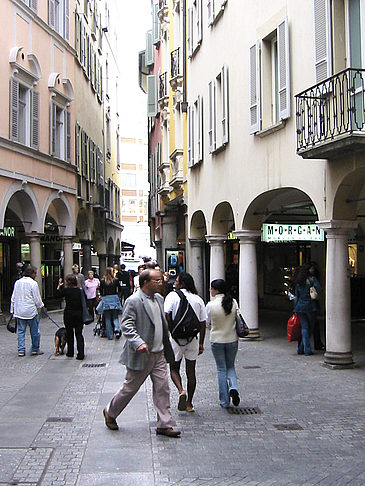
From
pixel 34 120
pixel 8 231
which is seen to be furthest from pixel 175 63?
pixel 8 231

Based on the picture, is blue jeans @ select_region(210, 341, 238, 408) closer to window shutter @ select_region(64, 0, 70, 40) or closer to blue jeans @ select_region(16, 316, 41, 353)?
blue jeans @ select_region(16, 316, 41, 353)

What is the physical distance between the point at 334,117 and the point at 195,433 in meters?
5.41

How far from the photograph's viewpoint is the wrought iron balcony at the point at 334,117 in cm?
976

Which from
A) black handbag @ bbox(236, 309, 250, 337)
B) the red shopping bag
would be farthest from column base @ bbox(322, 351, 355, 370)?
black handbag @ bbox(236, 309, 250, 337)

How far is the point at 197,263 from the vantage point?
21.5 m

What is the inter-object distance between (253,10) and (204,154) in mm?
5653

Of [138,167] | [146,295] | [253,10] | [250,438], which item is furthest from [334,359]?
[138,167]

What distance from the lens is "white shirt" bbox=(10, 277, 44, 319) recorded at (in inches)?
536

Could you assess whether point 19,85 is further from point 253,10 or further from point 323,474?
point 323,474

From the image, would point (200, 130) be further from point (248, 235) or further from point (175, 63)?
point (175, 63)

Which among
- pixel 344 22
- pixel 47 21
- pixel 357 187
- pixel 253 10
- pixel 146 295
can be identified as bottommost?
pixel 146 295

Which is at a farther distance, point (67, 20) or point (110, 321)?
point (67, 20)

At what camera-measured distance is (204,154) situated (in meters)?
19.6

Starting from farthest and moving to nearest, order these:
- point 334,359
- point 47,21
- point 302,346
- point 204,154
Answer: point 47,21
point 204,154
point 302,346
point 334,359
